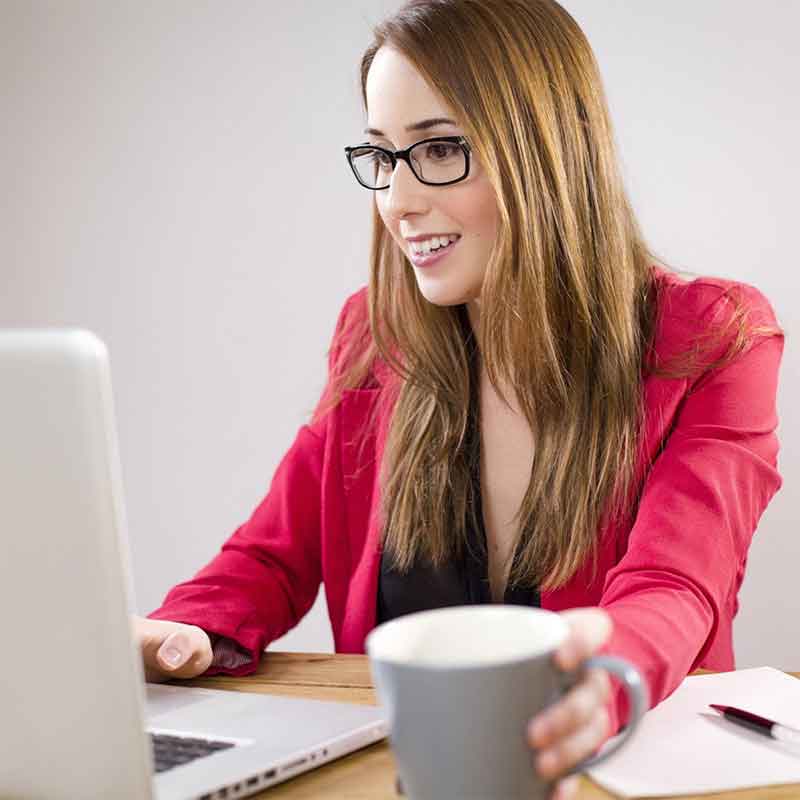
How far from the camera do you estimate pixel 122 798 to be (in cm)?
73

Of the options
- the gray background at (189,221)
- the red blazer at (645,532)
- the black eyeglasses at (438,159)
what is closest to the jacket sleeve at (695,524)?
the red blazer at (645,532)

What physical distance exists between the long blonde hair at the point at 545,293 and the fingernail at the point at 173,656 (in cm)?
39

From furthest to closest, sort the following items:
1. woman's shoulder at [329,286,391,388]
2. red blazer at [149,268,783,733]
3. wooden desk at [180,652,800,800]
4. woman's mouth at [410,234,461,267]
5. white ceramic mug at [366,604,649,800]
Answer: woman's shoulder at [329,286,391,388], woman's mouth at [410,234,461,267], red blazer at [149,268,783,733], wooden desk at [180,652,800,800], white ceramic mug at [366,604,649,800]

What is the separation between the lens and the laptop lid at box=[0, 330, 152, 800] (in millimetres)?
694

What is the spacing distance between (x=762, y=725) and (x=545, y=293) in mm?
650

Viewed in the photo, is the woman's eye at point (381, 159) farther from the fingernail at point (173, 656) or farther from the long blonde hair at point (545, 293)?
the fingernail at point (173, 656)

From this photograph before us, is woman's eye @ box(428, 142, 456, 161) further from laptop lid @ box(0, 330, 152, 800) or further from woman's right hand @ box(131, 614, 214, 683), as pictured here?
laptop lid @ box(0, 330, 152, 800)

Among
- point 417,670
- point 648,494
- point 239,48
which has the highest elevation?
point 239,48

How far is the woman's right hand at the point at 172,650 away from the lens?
1266mm

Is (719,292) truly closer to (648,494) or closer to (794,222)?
(648,494)

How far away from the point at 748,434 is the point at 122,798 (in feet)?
2.95

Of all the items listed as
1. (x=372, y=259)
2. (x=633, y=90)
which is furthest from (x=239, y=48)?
(x=372, y=259)

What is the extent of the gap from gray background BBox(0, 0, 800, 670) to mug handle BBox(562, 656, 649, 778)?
2059mm

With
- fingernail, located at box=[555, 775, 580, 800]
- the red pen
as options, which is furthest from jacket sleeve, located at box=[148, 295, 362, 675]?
fingernail, located at box=[555, 775, 580, 800]
